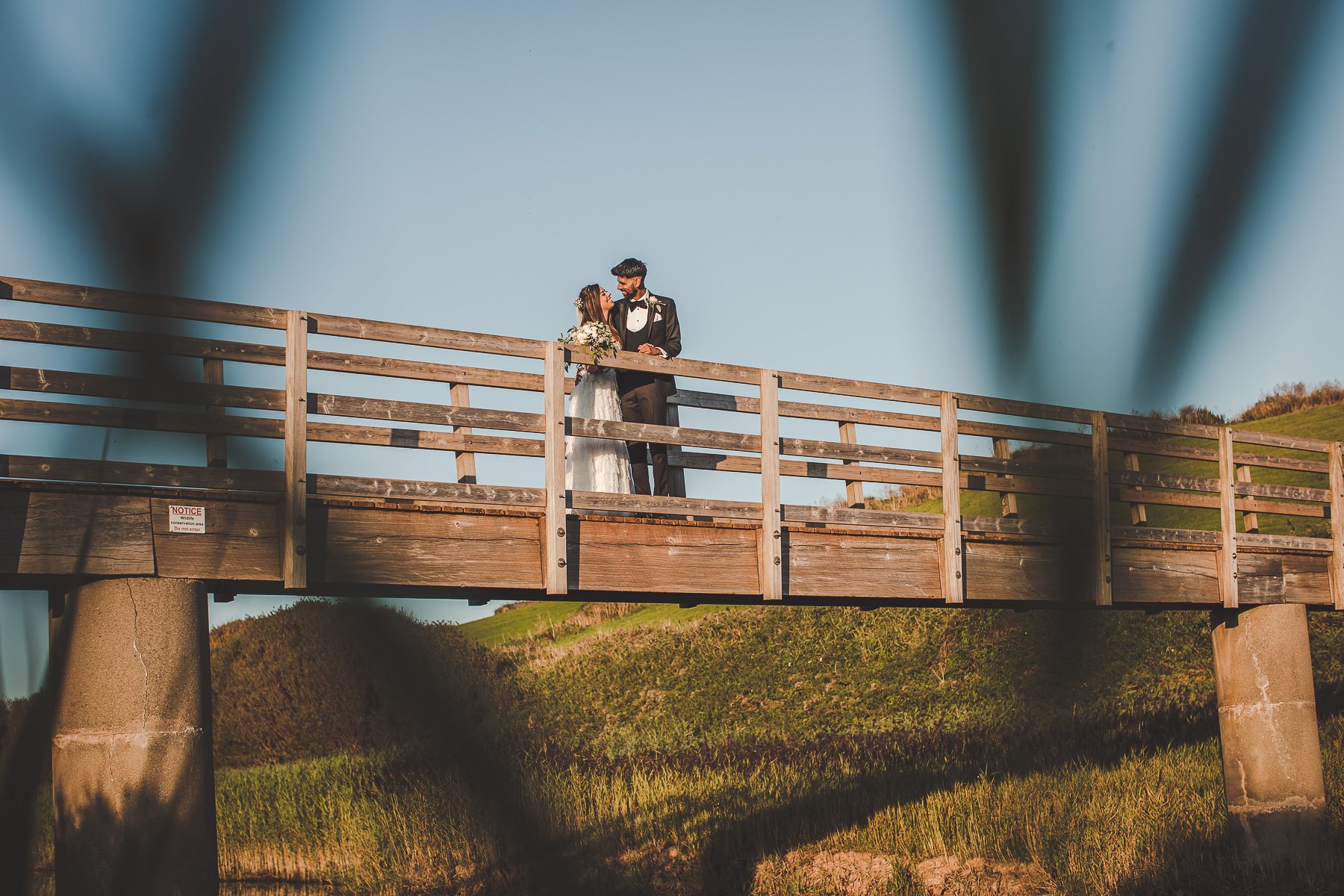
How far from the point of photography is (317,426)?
596 cm

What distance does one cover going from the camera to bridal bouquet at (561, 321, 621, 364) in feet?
27.7

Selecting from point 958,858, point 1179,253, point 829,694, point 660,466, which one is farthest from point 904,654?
point 1179,253

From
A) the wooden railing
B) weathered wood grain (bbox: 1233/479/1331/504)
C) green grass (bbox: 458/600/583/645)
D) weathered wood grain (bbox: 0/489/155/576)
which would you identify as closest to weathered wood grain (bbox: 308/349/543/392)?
the wooden railing

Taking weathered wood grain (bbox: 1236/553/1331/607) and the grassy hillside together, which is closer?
the grassy hillside

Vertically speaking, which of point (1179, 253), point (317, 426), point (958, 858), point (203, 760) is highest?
point (317, 426)

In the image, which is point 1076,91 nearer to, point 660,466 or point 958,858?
point 660,466

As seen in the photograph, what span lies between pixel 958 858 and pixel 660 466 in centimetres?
875

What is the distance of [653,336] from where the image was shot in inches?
369

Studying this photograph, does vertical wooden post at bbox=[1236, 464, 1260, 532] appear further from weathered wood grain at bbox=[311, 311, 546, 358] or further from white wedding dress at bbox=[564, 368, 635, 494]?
weathered wood grain at bbox=[311, 311, 546, 358]

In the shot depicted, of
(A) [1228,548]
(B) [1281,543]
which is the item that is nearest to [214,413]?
(A) [1228,548]

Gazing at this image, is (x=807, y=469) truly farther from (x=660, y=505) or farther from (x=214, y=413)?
(x=214, y=413)

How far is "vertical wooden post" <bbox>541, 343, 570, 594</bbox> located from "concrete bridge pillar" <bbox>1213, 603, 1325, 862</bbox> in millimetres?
7310

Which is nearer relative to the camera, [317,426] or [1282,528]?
[317,426]

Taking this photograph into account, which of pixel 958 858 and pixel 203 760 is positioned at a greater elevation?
pixel 203 760
